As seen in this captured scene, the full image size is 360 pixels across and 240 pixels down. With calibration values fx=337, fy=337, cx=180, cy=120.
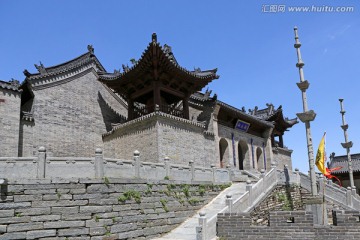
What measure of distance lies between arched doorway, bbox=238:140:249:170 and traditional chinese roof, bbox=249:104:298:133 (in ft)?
13.7

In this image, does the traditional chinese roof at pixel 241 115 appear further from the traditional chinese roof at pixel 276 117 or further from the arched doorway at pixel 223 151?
the traditional chinese roof at pixel 276 117

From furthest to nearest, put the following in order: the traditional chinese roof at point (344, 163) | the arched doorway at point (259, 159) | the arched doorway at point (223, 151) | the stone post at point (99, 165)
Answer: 1. the traditional chinese roof at point (344, 163)
2. the arched doorway at point (259, 159)
3. the arched doorway at point (223, 151)
4. the stone post at point (99, 165)

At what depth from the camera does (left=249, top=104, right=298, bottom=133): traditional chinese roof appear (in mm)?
26656

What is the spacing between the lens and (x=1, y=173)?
8.79 meters

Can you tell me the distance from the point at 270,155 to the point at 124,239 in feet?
56.1

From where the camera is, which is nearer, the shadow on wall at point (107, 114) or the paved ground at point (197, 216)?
the paved ground at point (197, 216)

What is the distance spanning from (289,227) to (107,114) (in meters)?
13.1

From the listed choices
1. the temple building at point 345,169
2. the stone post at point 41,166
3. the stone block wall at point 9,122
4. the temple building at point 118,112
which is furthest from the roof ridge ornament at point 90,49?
the temple building at point 345,169

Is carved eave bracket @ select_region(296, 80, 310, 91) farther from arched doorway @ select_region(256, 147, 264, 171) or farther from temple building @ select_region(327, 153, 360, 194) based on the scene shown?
temple building @ select_region(327, 153, 360, 194)

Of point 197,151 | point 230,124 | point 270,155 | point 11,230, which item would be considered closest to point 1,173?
point 11,230

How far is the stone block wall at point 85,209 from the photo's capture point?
8555 millimetres

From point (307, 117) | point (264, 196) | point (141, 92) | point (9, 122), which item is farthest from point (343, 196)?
point (9, 122)

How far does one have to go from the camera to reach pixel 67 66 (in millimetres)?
17891

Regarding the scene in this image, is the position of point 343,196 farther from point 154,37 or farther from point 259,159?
point 154,37
